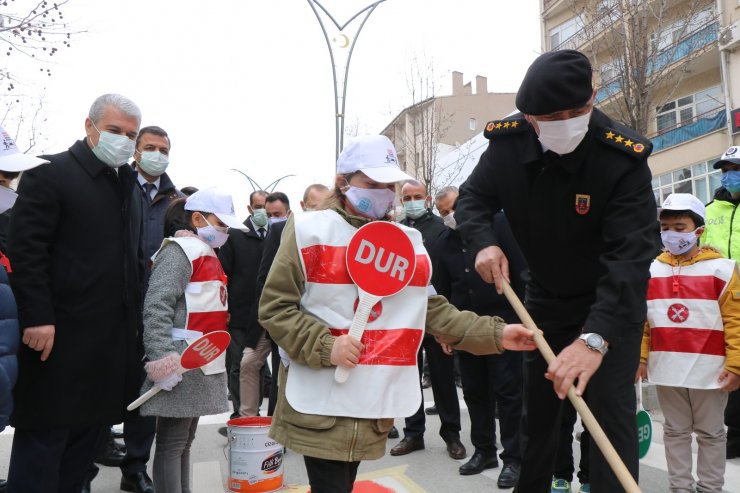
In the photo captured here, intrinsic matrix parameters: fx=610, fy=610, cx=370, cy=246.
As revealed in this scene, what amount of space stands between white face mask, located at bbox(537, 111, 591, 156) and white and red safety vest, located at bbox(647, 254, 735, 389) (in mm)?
2114

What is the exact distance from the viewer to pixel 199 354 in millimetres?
3377

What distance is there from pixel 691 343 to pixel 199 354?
3.21 m

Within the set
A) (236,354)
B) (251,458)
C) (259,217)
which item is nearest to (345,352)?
(251,458)

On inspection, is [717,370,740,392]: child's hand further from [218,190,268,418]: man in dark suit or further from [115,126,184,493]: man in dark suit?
[218,190,268,418]: man in dark suit

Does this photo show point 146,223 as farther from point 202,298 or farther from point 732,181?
point 732,181

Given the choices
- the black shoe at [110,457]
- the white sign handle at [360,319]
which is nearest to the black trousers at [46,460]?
the white sign handle at [360,319]

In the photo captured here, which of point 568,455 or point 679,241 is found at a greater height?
point 679,241

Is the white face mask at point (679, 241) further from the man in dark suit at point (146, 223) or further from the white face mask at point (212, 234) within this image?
the man in dark suit at point (146, 223)

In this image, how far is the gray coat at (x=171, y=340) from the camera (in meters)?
3.44

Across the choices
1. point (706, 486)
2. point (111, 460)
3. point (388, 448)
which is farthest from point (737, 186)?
point (111, 460)

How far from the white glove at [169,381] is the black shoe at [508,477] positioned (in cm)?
245

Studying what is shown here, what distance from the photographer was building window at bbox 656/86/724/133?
69.7ft

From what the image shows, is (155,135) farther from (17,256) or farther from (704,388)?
(704,388)

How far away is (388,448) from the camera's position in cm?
569
